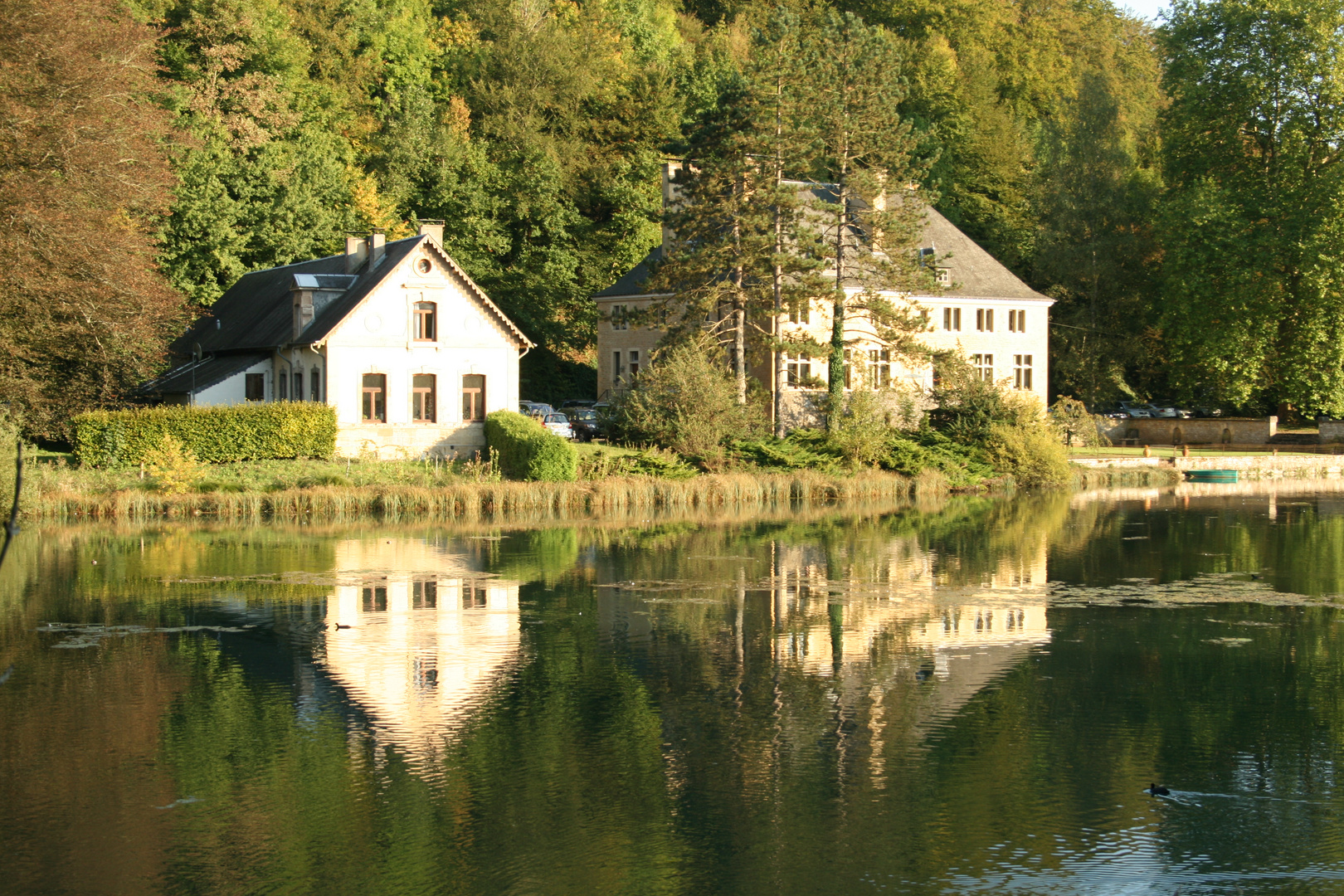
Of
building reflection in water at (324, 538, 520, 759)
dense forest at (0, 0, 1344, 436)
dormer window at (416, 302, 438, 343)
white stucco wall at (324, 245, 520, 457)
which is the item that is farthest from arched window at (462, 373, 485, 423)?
building reflection in water at (324, 538, 520, 759)

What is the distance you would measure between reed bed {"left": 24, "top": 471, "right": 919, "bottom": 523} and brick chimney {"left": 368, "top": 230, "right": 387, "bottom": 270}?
37.4ft

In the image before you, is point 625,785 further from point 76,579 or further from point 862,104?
point 862,104

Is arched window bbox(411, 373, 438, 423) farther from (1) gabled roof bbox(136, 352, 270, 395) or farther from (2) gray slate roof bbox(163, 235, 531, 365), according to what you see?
(1) gabled roof bbox(136, 352, 270, 395)

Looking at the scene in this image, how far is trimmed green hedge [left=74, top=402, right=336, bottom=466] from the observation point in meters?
34.3

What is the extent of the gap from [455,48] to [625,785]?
61.6m

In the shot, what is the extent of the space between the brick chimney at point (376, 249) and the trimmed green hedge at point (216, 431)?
637 centimetres

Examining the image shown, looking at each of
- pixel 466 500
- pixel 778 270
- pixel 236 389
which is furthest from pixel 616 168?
pixel 466 500

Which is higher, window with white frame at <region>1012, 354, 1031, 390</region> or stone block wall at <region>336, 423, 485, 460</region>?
window with white frame at <region>1012, 354, 1031, 390</region>

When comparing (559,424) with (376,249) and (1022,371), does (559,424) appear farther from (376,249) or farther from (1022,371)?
(1022,371)

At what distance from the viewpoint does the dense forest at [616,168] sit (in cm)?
5022

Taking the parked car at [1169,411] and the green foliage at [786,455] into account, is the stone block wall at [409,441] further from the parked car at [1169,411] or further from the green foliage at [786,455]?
the parked car at [1169,411]

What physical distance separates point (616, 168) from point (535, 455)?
30.7 metres

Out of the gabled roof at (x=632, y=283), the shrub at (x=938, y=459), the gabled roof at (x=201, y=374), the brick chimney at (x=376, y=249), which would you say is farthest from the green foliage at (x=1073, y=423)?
the gabled roof at (x=201, y=374)

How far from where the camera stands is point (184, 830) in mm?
10195
